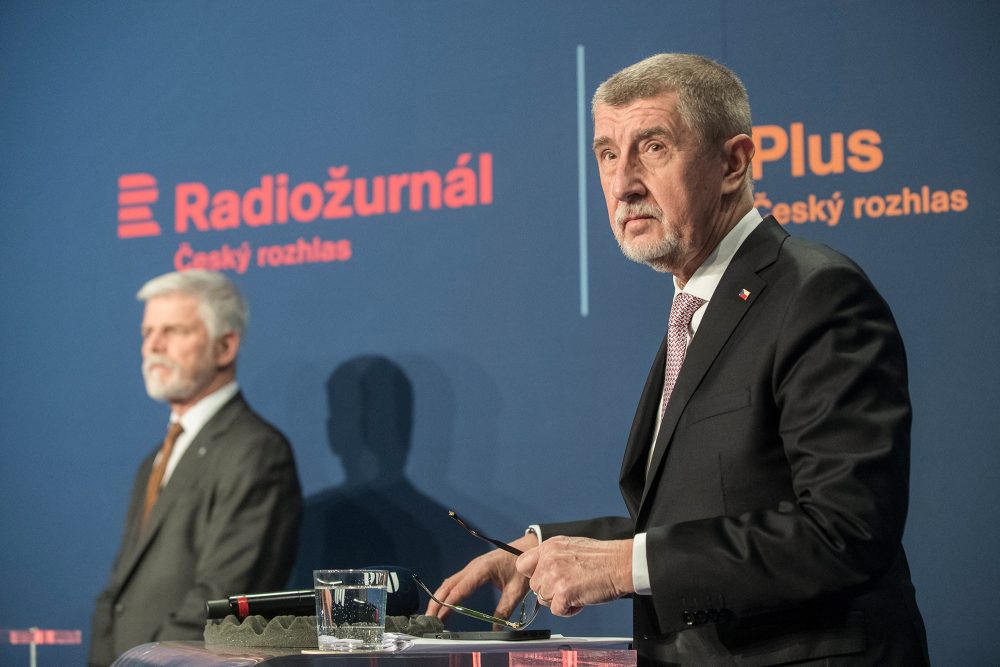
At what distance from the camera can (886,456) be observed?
1.59 m

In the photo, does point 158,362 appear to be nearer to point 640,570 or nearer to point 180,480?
point 180,480

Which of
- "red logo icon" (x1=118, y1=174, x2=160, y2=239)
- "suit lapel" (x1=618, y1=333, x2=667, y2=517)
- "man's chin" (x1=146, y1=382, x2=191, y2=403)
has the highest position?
"red logo icon" (x1=118, y1=174, x2=160, y2=239)

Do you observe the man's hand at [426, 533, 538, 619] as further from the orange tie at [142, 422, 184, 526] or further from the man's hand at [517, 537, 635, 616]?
the orange tie at [142, 422, 184, 526]

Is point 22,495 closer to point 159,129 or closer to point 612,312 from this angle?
point 159,129

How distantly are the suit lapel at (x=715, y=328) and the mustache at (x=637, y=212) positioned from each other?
20cm

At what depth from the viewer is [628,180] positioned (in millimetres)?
2107

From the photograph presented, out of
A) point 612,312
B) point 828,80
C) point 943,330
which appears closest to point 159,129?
point 612,312

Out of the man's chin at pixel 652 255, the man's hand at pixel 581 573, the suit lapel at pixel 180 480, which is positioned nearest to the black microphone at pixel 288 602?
the man's hand at pixel 581 573

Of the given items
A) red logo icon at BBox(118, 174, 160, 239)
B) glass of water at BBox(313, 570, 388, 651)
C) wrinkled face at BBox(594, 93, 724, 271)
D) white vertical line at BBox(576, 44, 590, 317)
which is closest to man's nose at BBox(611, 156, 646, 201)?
wrinkled face at BBox(594, 93, 724, 271)

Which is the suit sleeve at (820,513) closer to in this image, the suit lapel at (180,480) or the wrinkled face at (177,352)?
the suit lapel at (180,480)

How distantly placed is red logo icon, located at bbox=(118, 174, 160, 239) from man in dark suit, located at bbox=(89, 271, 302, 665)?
28 centimetres

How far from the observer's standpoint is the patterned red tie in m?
2.06

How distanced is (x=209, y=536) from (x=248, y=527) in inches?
5.2

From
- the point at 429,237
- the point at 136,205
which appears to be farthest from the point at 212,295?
the point at 429,237
